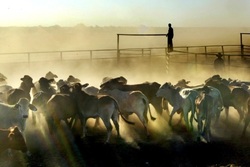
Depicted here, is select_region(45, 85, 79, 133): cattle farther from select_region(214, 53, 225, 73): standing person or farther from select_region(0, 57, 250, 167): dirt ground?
select_region(214, 53, 225, 73): standing person

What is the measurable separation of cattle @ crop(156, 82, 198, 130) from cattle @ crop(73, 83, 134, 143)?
6.35ft

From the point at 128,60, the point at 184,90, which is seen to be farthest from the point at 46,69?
the point at 184,90

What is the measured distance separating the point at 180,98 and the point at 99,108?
8.89ft

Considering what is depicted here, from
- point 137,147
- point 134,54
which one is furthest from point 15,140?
point 134,54

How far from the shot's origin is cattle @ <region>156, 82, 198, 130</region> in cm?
1054

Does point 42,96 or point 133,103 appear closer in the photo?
point 133,103

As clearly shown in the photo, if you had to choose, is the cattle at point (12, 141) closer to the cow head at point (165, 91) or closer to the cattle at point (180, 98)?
the cattle at point (180, 98)

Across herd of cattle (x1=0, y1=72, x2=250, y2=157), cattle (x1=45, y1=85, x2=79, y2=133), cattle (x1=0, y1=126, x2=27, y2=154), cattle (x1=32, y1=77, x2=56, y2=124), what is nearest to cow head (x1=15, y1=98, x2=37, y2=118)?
herd of cattle (x1=0, y1=72, x2=250, y2=157)

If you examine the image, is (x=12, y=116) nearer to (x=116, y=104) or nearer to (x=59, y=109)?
(x=59, y=109)

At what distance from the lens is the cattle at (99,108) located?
9.58 metres

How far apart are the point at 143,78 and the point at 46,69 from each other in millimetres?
6335

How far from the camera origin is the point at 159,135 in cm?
1009

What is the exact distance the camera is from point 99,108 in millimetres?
9648

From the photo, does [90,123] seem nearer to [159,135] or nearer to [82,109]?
[82,109]
